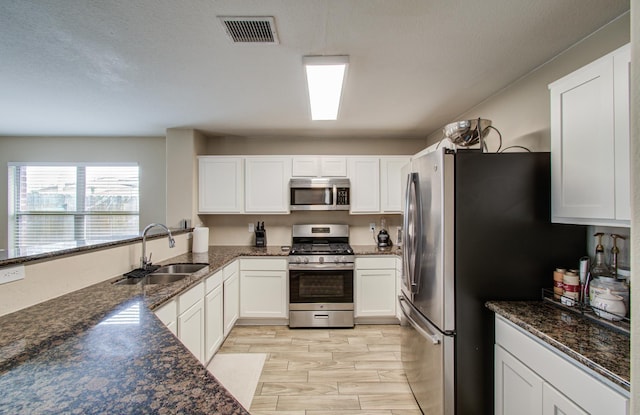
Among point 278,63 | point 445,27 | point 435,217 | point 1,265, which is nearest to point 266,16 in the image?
point 278,63

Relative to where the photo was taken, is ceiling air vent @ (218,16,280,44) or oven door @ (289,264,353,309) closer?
ceiling air vent @ (218,16,280,44)

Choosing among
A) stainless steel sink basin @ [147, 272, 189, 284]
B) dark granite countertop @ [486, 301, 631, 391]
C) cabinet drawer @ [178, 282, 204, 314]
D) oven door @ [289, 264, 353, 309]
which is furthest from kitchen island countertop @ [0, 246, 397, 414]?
oven door @ [289, 264, 353, 309]

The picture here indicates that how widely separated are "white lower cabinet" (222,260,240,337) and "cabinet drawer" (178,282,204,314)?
1.99 ft

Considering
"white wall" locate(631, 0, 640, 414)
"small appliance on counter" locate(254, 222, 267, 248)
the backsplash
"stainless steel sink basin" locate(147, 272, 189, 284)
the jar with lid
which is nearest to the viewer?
"white wall" locate(631, 0, 640, 414)

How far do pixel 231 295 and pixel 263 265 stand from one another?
20.0 inches

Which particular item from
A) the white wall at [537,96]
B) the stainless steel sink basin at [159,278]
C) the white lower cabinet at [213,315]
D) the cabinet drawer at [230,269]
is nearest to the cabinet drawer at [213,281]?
the white lower cabinet at [213,315]

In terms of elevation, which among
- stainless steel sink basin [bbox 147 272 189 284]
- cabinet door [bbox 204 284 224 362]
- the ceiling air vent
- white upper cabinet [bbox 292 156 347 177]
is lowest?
cabinet door [bbox 204 284 224 362]

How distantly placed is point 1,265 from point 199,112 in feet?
7.35

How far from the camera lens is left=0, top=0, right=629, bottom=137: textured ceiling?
1.51 meters

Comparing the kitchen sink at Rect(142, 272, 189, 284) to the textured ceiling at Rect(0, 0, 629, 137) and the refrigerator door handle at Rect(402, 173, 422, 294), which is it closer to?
the textured ceiling at Rect(0, 0, 629, 137)

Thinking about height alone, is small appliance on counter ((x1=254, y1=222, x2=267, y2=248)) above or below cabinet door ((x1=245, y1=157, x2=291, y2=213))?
below

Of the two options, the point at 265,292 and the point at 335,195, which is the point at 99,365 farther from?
the point at 335,195

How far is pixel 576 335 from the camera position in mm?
1241

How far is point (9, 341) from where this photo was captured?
111cm
